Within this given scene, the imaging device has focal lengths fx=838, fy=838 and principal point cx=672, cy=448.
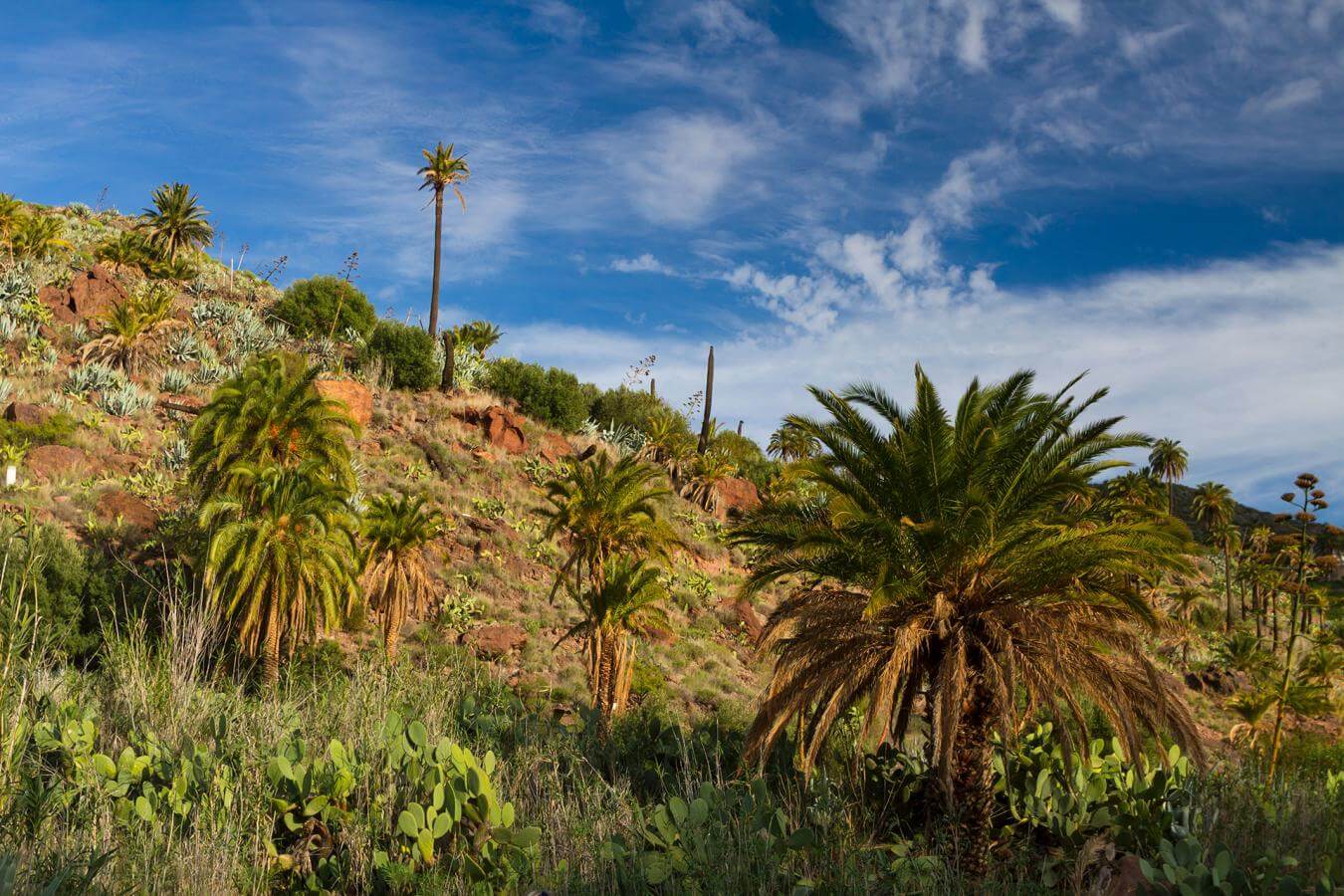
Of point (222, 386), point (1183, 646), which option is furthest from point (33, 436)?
point (1183, 646)

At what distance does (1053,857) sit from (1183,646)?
132 ft

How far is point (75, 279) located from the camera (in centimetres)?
3628

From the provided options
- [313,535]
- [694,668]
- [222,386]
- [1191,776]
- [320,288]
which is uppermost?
[320,288]

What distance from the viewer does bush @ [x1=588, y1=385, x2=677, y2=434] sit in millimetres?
49625

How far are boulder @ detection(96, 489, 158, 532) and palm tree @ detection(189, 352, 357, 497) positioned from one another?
4331 mm

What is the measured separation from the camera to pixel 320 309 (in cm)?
4534

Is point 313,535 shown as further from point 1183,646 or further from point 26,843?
point 1183,646

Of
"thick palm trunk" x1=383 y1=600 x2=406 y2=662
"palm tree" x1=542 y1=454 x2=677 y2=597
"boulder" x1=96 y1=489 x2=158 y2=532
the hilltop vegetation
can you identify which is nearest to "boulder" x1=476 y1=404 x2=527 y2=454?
the hilltop vegetation

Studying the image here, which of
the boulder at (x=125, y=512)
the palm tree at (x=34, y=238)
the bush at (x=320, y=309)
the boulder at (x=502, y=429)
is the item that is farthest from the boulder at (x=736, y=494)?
the palm tree at (x=34, y=238)

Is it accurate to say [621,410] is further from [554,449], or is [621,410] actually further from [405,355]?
[405,355]

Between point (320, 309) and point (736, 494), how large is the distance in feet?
80.8

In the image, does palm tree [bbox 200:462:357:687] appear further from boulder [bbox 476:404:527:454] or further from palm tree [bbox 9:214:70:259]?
palm tree [bbox 9:214:70:259]

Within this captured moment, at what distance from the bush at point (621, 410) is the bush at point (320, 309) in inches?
538

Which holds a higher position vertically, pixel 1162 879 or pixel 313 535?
pixel 313 535
